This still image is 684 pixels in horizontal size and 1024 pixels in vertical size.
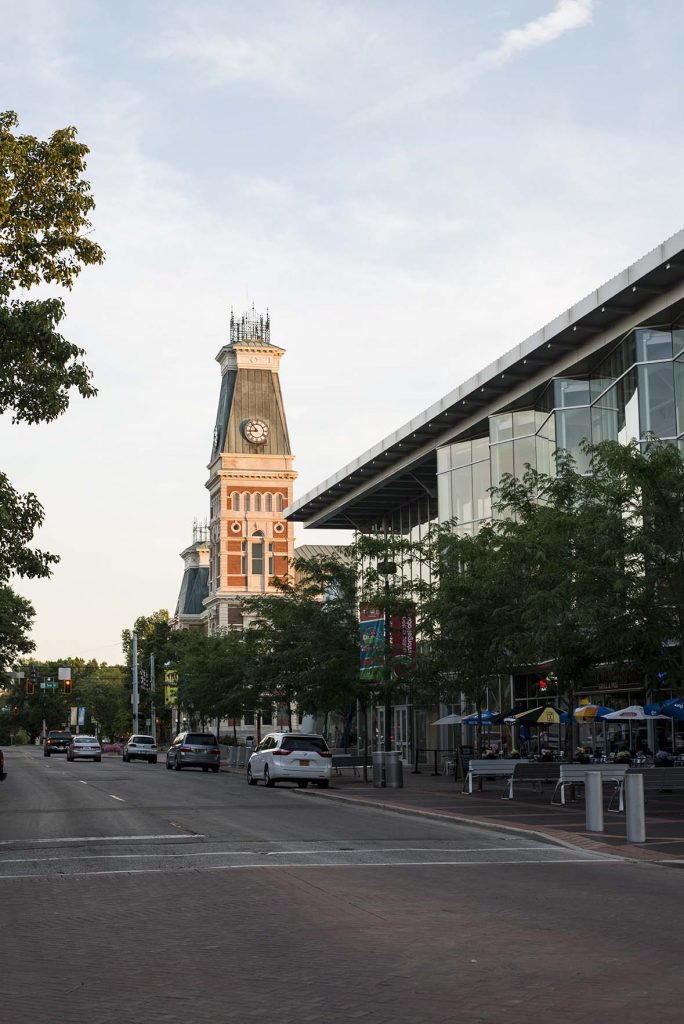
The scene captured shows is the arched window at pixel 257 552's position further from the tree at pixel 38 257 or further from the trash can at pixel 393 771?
the tree at pixel 38 257

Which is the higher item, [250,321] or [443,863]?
[250,321]

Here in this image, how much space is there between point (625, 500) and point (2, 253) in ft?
38.7

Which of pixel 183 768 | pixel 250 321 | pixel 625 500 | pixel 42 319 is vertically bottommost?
pixel 183 768

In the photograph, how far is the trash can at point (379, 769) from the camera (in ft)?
118

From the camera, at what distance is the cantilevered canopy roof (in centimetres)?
3716

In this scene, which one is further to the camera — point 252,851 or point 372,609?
point 372,609

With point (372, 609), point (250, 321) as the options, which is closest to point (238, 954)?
point (372, 609)

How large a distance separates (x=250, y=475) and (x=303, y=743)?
3576 inches

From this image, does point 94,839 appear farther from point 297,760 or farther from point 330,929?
point 297,760

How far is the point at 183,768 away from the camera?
56.4 meters

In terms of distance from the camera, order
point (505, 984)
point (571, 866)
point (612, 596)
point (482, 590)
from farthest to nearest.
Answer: point (482, 590), point (612, 596), point (571, 866), point (505, 984)

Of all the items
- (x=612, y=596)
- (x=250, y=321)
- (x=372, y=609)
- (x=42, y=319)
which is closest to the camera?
(x=42, y=319)

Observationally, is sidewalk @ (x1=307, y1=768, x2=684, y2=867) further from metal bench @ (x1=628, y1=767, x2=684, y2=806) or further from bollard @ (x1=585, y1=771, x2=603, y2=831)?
metal bench @ (x1=628, y1=767, x2=684, y2=806)

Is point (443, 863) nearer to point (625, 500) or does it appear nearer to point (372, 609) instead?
point (625, 500)
